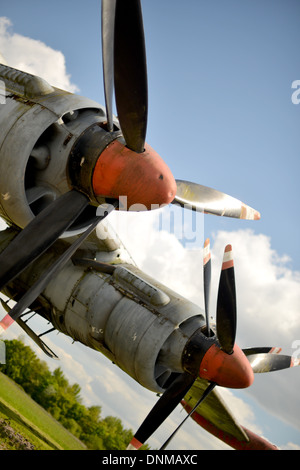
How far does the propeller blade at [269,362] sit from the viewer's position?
9969mm

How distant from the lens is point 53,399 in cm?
4028

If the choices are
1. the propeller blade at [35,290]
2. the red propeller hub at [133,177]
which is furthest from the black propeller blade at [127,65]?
the propeller blade at [35,290]

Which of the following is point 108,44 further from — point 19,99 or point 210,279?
point 210,279

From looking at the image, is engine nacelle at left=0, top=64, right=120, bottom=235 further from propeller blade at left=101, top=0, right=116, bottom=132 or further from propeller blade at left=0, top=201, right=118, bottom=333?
propeller blade at left=0, top=201, right=118, bottom=333

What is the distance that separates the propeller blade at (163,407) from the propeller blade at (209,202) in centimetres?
409

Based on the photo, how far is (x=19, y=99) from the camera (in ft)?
24.1

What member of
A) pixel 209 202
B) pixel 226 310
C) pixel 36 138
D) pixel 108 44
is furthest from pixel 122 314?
pixel 108 44

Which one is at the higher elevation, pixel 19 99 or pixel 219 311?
pixel 19 99

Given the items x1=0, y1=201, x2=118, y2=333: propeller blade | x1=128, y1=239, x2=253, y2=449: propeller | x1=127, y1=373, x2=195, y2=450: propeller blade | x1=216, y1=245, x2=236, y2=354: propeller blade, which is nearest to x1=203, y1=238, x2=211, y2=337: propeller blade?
x1=128, y1=239, x2=253, y2=449: propeller

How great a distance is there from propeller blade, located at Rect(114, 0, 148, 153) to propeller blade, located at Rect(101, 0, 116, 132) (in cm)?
63

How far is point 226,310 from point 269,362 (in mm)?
3156

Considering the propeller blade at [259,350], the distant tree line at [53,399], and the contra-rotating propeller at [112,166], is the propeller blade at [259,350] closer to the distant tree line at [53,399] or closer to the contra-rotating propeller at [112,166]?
the contra-rotating propeller at [112,166]

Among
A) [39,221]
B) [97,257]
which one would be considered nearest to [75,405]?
[97,257]
